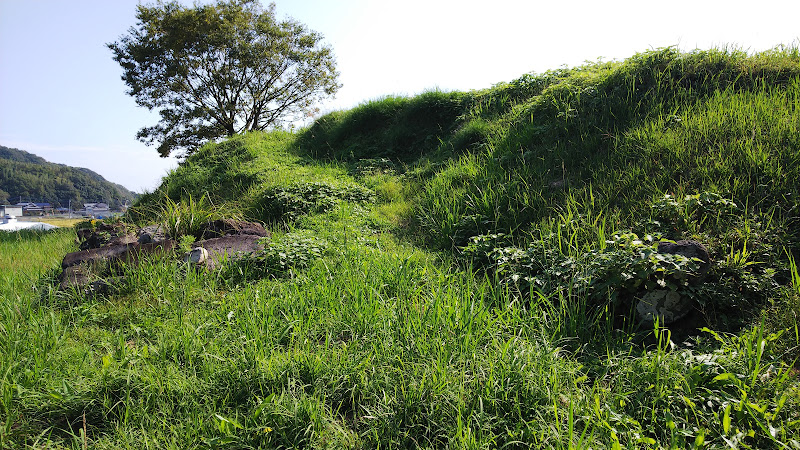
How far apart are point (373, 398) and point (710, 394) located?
6.43ft

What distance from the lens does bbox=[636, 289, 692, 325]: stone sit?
2998mm

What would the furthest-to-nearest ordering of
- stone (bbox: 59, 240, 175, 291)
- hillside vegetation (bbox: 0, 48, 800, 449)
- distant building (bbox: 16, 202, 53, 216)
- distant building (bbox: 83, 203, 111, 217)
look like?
distant building (bbox: 16, 202, 53, 216), distant building (bbox: 83, 203, 111, 217), stone (bbox: 59, 240, 175, 291), hillside vegetation (bbox: 0, 48, 800, 449)

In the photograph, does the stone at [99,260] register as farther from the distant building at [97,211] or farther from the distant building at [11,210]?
the distant building at [11,210]

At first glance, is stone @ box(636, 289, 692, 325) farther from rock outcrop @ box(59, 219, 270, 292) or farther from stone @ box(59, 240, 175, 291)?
stone @ box(59, 240, 175, 291)

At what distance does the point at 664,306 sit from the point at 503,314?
124cm

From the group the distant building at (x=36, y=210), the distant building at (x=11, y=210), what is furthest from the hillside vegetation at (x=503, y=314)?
the distant building at (x=36, y=210)

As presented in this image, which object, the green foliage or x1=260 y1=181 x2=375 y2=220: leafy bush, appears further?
x1=260 y1=181 x2=375 y2=220: leafy bush

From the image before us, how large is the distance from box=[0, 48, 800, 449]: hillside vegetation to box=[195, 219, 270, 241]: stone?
309mm

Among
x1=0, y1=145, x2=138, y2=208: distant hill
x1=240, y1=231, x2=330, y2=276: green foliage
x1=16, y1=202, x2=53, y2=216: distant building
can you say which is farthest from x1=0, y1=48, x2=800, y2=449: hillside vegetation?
x1=0, y1=145, x2=138, y2=208: distant hill

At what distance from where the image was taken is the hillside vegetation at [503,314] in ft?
7.09

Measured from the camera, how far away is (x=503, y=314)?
3076mm

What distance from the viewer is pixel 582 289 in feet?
10.7

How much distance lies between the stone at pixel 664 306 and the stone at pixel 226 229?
457 cm

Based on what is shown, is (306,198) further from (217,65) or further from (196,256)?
(217,65)
